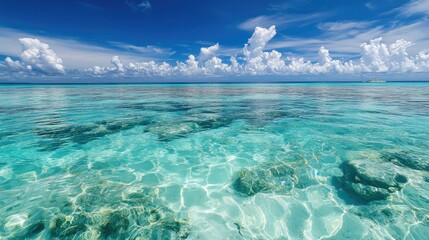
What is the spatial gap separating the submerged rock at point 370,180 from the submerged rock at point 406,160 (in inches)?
29.4

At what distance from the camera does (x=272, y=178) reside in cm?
782

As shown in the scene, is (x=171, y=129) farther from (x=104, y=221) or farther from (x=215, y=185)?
(x=104, y=221)

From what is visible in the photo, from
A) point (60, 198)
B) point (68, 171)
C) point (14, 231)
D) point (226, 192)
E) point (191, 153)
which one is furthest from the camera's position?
point (191, 153)

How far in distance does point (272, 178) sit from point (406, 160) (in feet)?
20.2

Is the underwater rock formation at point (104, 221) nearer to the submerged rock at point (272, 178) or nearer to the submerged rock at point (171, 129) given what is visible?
the submerged rock at point (272, 178)

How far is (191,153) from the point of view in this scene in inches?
416

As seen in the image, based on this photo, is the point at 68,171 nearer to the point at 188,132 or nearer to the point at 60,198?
the point at 60,198

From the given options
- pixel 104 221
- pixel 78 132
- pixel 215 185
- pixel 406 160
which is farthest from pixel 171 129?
pixel 406 160

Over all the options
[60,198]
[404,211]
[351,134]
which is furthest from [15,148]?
[351,134]

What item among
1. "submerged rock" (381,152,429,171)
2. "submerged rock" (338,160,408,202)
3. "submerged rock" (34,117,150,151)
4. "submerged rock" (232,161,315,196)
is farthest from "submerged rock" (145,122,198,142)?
"submerged rock" (381,152,429,171)

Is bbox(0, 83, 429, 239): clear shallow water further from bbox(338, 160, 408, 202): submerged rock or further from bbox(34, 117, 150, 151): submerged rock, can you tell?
bbox(34, 117, 150, 151): submerged rock

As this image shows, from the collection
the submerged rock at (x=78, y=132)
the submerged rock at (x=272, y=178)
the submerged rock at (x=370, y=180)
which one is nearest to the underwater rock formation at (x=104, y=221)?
the submerged rock at (x=272, y=178)

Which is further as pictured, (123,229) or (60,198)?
(60,198)

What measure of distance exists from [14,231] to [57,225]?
0.99m
